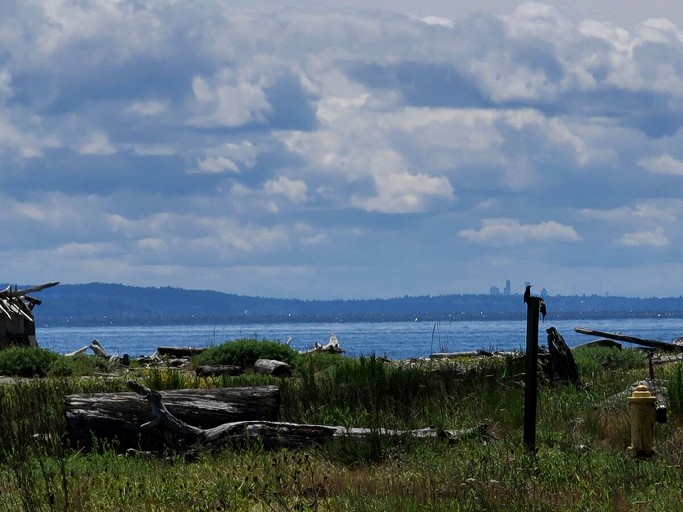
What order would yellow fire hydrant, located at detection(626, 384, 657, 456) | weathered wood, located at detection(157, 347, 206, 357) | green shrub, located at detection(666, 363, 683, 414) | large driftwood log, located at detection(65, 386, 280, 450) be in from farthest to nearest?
weathered wood, located at detection(157, 347, 206, 357) → green shrub, located at detection(666, 363, 683, 414) → large driftwood log, located at detection(65, 386, 280, 450) → yellow fire hydrant, located at detection(626, 384, 657, 456)

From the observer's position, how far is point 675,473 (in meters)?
11.6

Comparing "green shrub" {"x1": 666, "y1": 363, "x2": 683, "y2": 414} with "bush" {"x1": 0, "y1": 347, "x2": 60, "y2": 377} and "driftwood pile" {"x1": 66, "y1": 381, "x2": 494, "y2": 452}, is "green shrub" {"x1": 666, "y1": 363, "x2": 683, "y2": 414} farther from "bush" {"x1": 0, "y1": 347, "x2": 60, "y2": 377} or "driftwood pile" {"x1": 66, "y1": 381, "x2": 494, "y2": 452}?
"bush" {"x1": 0, "y1": 347, "x2": 60, "y2": 377}

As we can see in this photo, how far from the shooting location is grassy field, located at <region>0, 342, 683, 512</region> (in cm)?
1030

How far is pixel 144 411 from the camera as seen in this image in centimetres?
1503

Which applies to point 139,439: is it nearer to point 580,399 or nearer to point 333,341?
point 580,399

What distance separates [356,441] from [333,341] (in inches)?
1149

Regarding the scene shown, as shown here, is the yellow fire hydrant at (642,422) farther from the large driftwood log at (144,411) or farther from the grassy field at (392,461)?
the large driftwood log at (144,411)

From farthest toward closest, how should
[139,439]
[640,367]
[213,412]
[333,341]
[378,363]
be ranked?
[333,341] → [640,367] → [378,363] → [213,412] → [139,439]

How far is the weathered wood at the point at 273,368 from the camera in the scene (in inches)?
1070

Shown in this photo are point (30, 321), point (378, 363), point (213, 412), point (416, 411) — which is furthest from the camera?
point (30, 321)

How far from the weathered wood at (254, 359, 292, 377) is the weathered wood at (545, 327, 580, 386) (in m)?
8.64

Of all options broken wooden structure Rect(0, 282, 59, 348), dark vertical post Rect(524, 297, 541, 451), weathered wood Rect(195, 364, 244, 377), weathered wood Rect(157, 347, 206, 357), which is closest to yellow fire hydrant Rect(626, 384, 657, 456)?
dark vertical post Rect(524, 297, 541, 451)

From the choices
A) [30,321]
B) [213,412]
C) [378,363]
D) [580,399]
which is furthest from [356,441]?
[30,321]

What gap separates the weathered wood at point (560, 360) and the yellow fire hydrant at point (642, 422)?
7.36 m
